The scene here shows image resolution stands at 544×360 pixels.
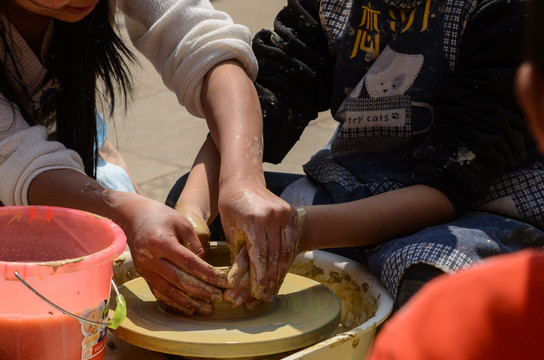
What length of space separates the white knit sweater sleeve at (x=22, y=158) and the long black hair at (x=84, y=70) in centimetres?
17

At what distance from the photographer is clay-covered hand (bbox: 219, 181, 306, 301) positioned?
136cm

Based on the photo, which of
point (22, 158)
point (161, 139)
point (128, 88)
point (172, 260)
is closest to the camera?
point (172, 260)

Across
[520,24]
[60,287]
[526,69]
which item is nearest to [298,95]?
[520,24]

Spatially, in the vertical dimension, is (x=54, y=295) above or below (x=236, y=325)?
above

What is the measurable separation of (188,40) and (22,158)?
0.46m

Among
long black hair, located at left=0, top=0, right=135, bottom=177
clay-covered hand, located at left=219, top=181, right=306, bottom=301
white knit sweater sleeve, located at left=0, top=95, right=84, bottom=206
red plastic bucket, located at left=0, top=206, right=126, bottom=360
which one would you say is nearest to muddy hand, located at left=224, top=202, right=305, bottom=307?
clay-covered hand, located at left=219, top=181, right=306, bottom=301

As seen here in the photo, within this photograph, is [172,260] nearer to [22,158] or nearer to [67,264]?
[67,264]

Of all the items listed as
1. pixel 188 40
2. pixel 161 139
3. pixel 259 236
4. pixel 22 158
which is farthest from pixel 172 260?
pixel 161 139

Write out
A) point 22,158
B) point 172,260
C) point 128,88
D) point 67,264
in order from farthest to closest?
point 128,88 < point 22,158 < point 172,260 < point 67,264

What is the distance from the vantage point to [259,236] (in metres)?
1.36

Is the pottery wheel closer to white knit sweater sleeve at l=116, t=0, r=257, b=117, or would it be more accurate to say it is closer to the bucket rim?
the bucket rim

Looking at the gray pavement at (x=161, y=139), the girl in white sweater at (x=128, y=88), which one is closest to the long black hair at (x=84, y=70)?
the girl in white sweater at (x=128, y=88)

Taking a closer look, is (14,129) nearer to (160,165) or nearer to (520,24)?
(520,24)

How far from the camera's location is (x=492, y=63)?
1514 millimetres
